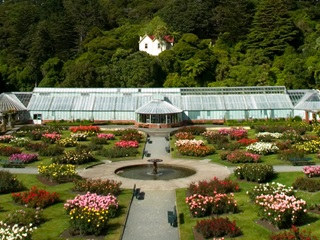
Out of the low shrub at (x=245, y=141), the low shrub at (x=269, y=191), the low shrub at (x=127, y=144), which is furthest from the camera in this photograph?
the low shrub at (x=245, y=141)

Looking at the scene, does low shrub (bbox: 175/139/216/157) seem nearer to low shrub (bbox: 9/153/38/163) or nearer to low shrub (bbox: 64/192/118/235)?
low shrub (bbox: 9/153/38/163)

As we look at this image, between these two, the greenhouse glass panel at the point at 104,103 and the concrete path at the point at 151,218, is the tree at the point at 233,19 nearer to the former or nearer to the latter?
the greenhouse glass panel at the point at 104,103

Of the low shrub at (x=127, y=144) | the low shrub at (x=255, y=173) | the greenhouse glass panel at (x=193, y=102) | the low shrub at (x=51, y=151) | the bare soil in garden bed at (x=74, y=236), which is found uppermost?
the greenhouse glass panel at (x=193, y=102)

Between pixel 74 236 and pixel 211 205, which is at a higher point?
pixel 211 205

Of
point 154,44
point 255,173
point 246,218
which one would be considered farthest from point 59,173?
point 154,44

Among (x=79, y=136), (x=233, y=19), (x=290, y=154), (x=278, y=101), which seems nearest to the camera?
(x=290, y=154)

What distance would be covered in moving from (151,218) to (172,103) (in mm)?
39892

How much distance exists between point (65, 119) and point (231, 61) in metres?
32.4

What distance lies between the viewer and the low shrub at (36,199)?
2098 centimetres

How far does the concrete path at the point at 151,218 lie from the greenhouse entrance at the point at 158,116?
29.7 metres

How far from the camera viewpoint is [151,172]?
98.6 feet

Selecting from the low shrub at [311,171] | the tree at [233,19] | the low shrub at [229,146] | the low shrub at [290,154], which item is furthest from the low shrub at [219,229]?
the tree at [233,19]

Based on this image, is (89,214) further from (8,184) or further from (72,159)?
(72,159)

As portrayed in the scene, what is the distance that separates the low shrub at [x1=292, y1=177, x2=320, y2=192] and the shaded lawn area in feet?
29.5
